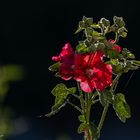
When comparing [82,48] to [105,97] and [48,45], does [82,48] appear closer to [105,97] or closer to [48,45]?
[105,97]

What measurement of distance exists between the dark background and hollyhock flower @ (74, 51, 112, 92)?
255cm

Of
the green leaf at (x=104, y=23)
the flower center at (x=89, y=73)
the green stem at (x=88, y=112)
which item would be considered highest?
the green leaf at (x=104, y=23)

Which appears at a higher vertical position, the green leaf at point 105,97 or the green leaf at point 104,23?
the green leaf at point 104,23

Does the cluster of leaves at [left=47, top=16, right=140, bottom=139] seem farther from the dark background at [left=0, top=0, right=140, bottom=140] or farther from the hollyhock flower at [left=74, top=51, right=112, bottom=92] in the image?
the dark background at [left=0, top=0, right=140, bottom=140]

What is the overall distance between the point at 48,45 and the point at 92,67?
3.04m

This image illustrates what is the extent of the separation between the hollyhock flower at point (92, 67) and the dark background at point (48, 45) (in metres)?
2.55

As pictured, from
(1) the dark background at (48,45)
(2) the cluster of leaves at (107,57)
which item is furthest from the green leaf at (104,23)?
(1) the dark background at (48,45)

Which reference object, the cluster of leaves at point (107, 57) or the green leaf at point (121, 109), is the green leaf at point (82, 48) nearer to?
the cluster of leaves at point (107, 57)

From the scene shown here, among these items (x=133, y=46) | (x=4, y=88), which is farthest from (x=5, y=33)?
(x=4, y=88)

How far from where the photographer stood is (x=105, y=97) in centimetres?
141

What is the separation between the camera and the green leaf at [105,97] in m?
1.40

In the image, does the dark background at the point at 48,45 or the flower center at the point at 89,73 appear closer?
the flower center at the point at 89,73

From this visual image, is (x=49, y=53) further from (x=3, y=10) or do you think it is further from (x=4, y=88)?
(x=4, y=88)

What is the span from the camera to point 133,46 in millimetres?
4383
